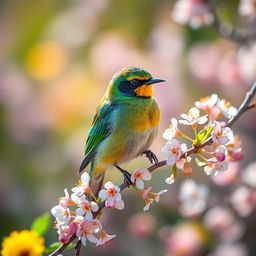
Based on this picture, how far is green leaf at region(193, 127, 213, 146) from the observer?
156 cm

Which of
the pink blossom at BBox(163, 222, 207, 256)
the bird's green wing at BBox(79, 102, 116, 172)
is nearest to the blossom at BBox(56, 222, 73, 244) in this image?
the bird's green wing at BBox(79, 102, 116, 172)

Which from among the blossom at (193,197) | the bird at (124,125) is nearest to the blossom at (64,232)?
the bird at (124,125)

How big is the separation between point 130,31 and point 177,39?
1.77 feet

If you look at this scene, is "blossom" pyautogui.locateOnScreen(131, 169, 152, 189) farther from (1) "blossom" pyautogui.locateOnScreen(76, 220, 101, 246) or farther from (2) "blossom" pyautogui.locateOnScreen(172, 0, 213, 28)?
(2) "blossom" pyautogui.locateOnScreen(172, 0, 213, 28)

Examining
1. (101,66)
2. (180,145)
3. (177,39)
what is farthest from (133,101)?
(177,39)

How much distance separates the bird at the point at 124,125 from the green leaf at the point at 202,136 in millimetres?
647

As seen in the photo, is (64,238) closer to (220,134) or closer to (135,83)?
(220,134)

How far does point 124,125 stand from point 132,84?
0.15 meters

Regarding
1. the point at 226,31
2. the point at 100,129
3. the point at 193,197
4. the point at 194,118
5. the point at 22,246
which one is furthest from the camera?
the point at 226,31

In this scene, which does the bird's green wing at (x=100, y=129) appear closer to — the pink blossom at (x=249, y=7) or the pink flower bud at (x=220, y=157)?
the pink blossom at (x=249, y=7)

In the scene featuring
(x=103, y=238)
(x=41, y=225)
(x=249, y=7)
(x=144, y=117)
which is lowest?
(x=103, y=238)

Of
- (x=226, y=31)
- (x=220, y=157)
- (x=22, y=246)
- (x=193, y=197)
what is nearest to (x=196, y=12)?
(x=226, y=31)

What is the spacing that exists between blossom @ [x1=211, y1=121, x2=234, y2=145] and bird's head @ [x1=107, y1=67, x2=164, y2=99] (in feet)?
2.43

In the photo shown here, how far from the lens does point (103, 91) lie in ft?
13.6
